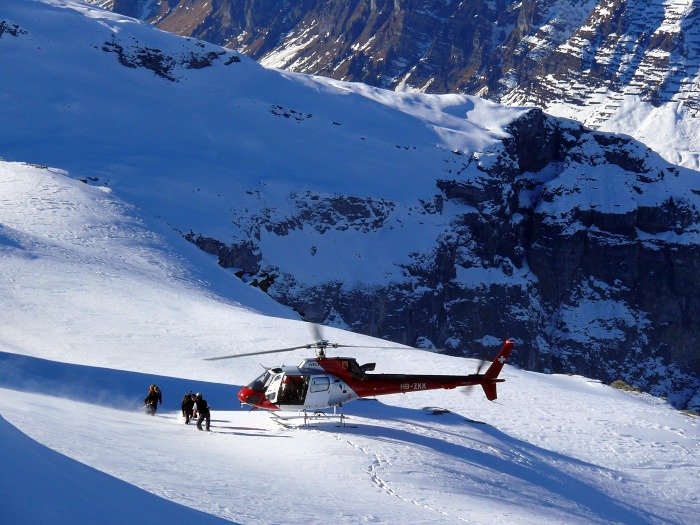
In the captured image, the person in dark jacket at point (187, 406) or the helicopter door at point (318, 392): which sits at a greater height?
the helicopter door at point (318, 392)

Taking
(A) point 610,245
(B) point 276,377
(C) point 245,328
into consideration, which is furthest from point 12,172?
(A) point 610,245

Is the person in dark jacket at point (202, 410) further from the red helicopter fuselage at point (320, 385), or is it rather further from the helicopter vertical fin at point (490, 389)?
the helicopter vertical fin at point (490, 389)

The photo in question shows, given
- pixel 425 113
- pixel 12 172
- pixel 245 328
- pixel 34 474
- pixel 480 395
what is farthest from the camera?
pixel 425 113

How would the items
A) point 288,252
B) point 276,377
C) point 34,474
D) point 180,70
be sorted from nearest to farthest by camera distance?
point 34,474, point 276,377, point 288,252, point 180,70

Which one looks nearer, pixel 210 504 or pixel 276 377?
pixel 210 504

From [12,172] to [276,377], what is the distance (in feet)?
164

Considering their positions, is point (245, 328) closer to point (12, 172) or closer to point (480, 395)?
point (480, 395)

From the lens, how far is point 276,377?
31938 mm

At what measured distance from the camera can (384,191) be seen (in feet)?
533

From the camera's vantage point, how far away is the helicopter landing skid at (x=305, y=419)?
106 ft

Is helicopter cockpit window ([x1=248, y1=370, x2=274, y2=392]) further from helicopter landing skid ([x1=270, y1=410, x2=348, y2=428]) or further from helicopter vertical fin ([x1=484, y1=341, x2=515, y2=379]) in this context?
helicopter vertical fin ([x1=484, y1=341, x2=515, y2=379])

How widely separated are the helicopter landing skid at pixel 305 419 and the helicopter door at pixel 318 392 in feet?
1.56

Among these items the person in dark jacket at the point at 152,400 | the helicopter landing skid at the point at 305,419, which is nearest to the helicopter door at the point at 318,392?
the helicopter landing skid at the point at 305,419

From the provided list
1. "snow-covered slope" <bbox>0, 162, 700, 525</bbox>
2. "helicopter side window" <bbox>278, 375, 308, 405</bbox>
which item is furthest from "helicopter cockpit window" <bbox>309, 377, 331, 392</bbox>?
"snow-covered slope" <bbox>0, 162, 700, 525</bbox>
